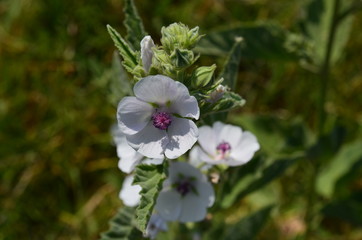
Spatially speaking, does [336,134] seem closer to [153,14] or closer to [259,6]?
[259,6]

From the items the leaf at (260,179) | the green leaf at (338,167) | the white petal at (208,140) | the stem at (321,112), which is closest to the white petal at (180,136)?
the white petal at (208,140)

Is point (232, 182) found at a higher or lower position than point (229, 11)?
higher

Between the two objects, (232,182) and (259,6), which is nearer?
(232,182)

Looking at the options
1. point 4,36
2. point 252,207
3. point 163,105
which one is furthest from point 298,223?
point 4,36

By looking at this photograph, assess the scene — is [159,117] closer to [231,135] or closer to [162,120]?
[162,120]

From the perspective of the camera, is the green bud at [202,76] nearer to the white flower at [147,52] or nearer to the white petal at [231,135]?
the white flower at [147,52]

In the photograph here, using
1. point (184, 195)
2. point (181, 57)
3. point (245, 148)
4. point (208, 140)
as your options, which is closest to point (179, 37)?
point (181, 57)
